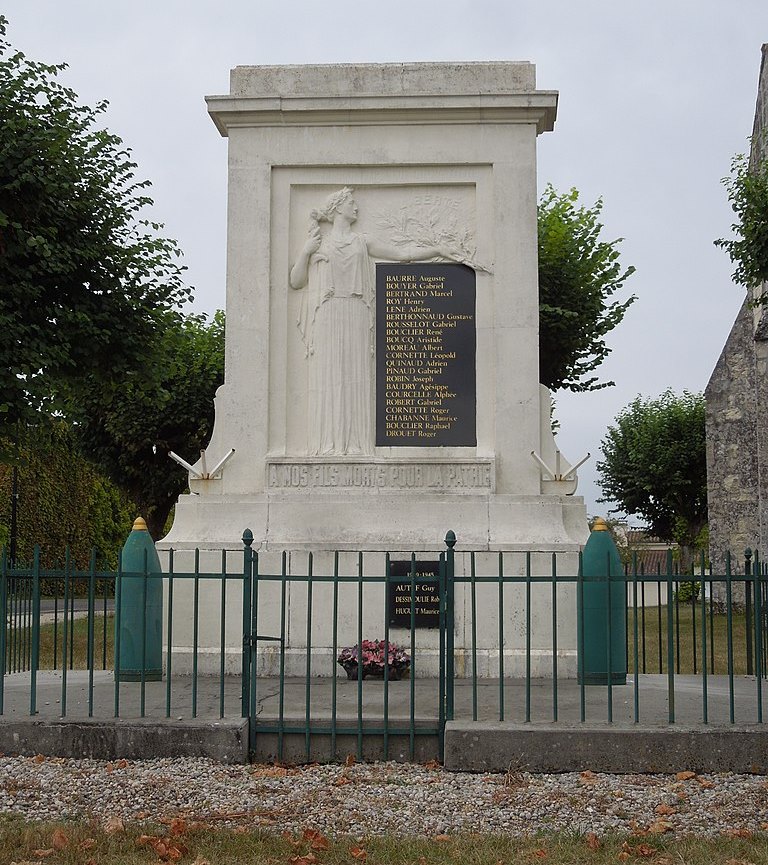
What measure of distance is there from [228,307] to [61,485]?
2872 cm

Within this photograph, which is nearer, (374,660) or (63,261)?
(374,660)

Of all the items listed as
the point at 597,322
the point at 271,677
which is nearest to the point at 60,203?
the point at 271,677

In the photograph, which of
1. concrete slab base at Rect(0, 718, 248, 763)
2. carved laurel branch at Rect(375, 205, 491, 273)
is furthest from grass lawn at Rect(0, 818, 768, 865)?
carved laurel branch at Rect(375, 205, 491, 273)

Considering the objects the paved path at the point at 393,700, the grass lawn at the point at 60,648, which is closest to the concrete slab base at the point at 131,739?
the paved path at the point at 393,700

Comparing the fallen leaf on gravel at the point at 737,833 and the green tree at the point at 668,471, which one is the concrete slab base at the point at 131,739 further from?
the green tree at the point at 668,471

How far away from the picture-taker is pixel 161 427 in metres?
27.8

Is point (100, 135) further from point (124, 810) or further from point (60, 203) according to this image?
point (124, 810)

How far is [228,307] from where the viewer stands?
38.9 feet

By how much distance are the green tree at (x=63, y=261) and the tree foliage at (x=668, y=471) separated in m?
31.0

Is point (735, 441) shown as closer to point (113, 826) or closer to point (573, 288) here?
point (573, 288)

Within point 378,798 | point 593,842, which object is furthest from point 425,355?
point 593,842

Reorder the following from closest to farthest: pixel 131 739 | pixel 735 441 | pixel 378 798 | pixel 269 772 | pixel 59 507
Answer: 1. pixel 378 798
2. pixel 269 772
3. pixel 131 739
4. pixel 735 441
5. pixel 59 507

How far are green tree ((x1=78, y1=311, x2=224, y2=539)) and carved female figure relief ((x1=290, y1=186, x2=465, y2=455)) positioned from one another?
1558cm

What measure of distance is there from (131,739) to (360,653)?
1.68 metres
